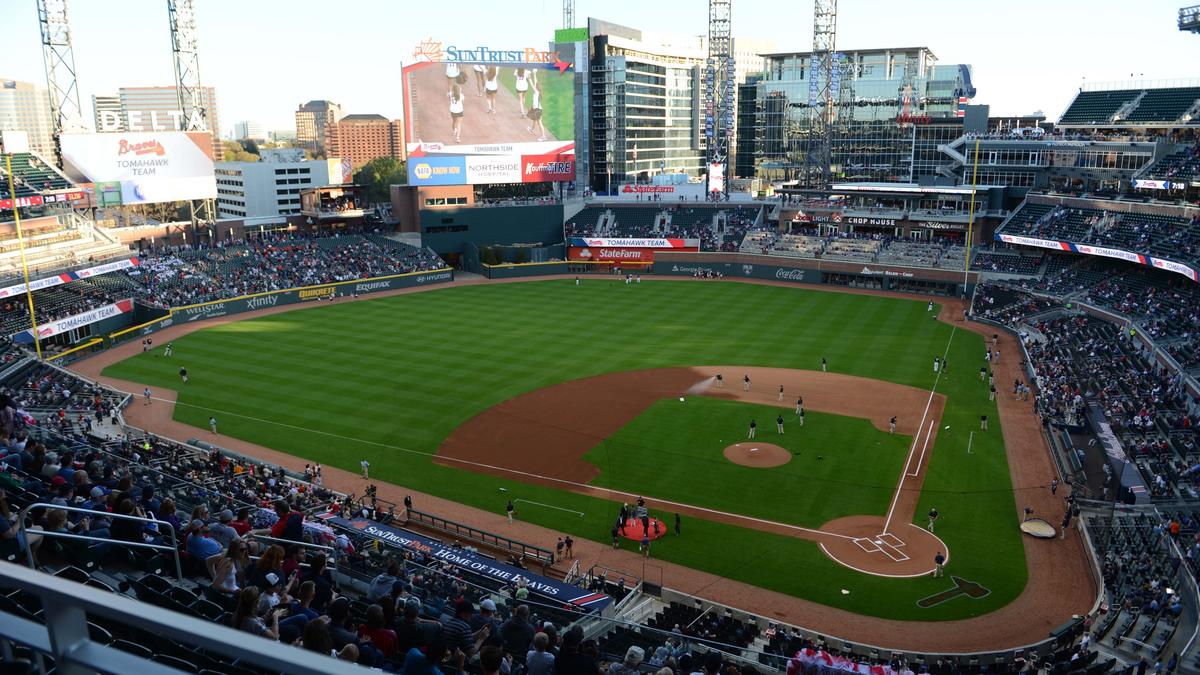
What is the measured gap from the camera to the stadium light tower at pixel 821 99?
295 feet

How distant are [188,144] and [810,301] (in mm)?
52788

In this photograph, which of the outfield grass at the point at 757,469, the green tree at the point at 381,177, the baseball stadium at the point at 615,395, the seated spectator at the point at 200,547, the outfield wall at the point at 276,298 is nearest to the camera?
the seated spectator at the point at 200,547

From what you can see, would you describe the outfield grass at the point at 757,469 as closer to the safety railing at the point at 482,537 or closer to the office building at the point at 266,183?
the safety railing at the point at 482,537

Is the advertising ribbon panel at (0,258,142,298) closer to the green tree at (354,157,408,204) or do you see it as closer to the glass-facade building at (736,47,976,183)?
the glass-facade building at (736,47,976,183)

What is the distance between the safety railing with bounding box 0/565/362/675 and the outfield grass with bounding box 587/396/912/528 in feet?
89.8

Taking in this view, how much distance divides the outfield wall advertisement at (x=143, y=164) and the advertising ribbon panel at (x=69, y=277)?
34.0ft

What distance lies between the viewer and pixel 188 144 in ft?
231

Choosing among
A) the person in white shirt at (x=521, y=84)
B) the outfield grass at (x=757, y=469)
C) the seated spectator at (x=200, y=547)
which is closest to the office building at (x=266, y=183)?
the person in white shirt at (x=521, y=84)

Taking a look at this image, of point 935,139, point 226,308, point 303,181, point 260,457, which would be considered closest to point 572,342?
point 260,457

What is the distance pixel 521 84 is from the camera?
262ft

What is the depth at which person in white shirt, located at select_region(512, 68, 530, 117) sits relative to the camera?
79.2m

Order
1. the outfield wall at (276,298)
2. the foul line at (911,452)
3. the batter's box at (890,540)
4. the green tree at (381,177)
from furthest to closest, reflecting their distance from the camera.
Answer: the green tree at (381,177) → the outfield wall at (276,298) → the foul line at (911,452) → the batter's box at (890,540)

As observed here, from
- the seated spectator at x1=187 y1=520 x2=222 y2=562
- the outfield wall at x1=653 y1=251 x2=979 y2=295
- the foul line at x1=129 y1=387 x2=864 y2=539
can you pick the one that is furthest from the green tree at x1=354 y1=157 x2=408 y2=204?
the seated spectator at x1=187 y1=520 x2=222 y2=562

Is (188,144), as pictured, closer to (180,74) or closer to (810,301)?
(180,74)
